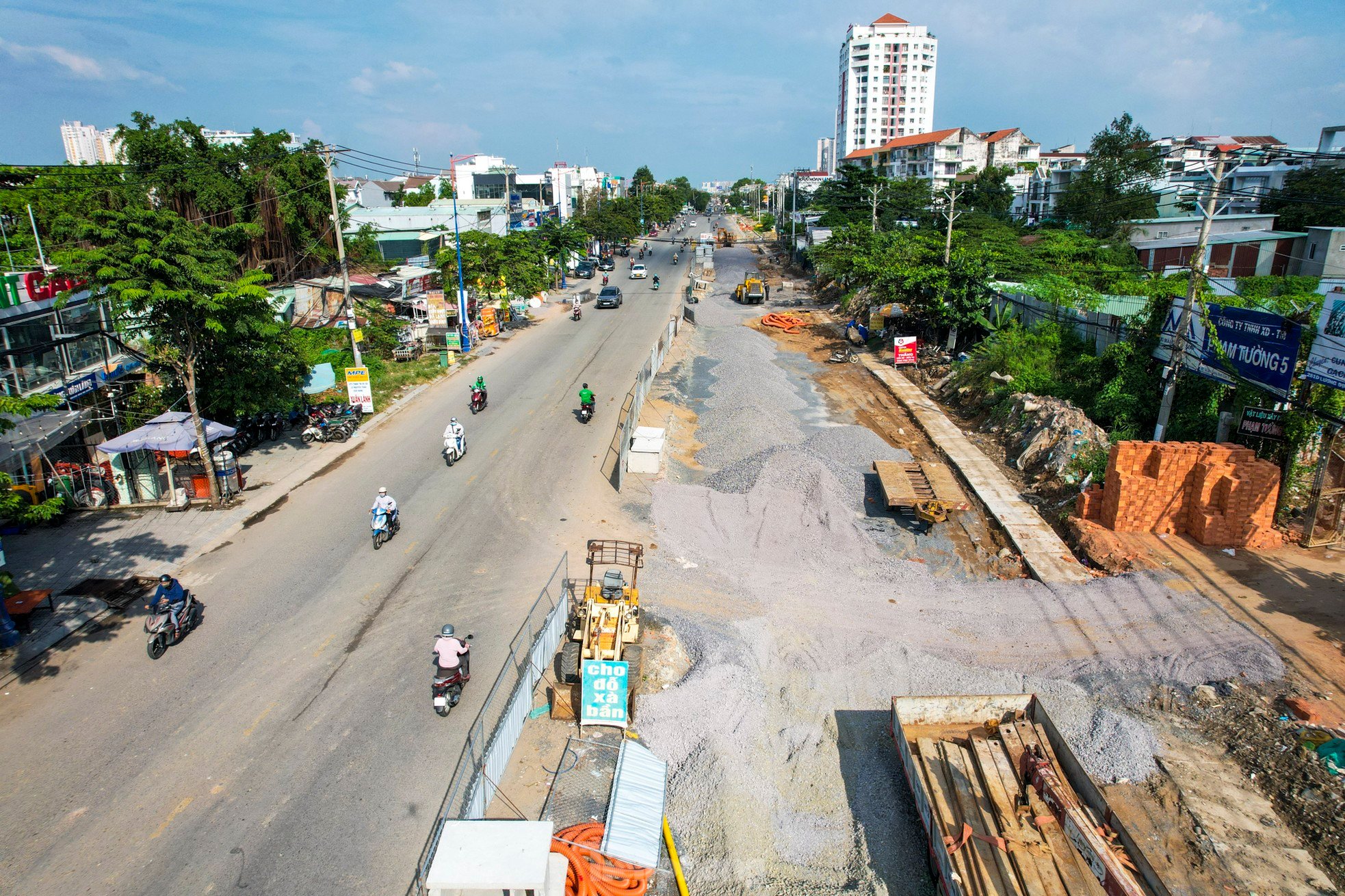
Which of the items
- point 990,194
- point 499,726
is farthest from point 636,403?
point 990,194

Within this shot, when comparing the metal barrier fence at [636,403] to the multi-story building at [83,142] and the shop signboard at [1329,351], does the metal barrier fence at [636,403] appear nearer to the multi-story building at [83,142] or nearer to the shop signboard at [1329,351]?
the shop signboard at [1329,351]

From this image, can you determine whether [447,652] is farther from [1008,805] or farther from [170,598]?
[1008,805]

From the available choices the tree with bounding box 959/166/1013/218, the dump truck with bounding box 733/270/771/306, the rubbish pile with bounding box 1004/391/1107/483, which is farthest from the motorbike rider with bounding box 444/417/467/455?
the tree with bounding box 959/166/1013/218

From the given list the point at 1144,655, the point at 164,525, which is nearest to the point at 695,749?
the point at 1144,655

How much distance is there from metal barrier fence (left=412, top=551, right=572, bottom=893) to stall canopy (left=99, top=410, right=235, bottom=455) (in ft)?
35.7

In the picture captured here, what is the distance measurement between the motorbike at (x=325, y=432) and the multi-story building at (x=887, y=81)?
17240cm

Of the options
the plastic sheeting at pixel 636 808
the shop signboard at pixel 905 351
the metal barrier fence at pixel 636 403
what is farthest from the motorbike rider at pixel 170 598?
the shop signboard at pixel 905 351

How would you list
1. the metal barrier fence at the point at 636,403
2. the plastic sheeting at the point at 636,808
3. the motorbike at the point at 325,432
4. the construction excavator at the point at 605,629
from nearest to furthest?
the plastic sheeting at the point at 636,808, the construction excavator at the point at 605,629, the metal barrier fence at the point at 636,403, the motorbike at the point at 325,432

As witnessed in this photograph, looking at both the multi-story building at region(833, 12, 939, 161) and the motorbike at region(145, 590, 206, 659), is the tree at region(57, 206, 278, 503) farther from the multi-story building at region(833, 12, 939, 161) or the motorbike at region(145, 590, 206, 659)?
the multi-story building at region(833, 12, 939, 161)

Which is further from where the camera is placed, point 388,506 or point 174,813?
point 388,506

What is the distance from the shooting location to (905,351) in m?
36.0

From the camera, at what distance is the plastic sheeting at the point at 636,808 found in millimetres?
8656

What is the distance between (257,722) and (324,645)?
210 centimetres

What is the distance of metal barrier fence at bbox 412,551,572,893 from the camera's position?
906 cm
